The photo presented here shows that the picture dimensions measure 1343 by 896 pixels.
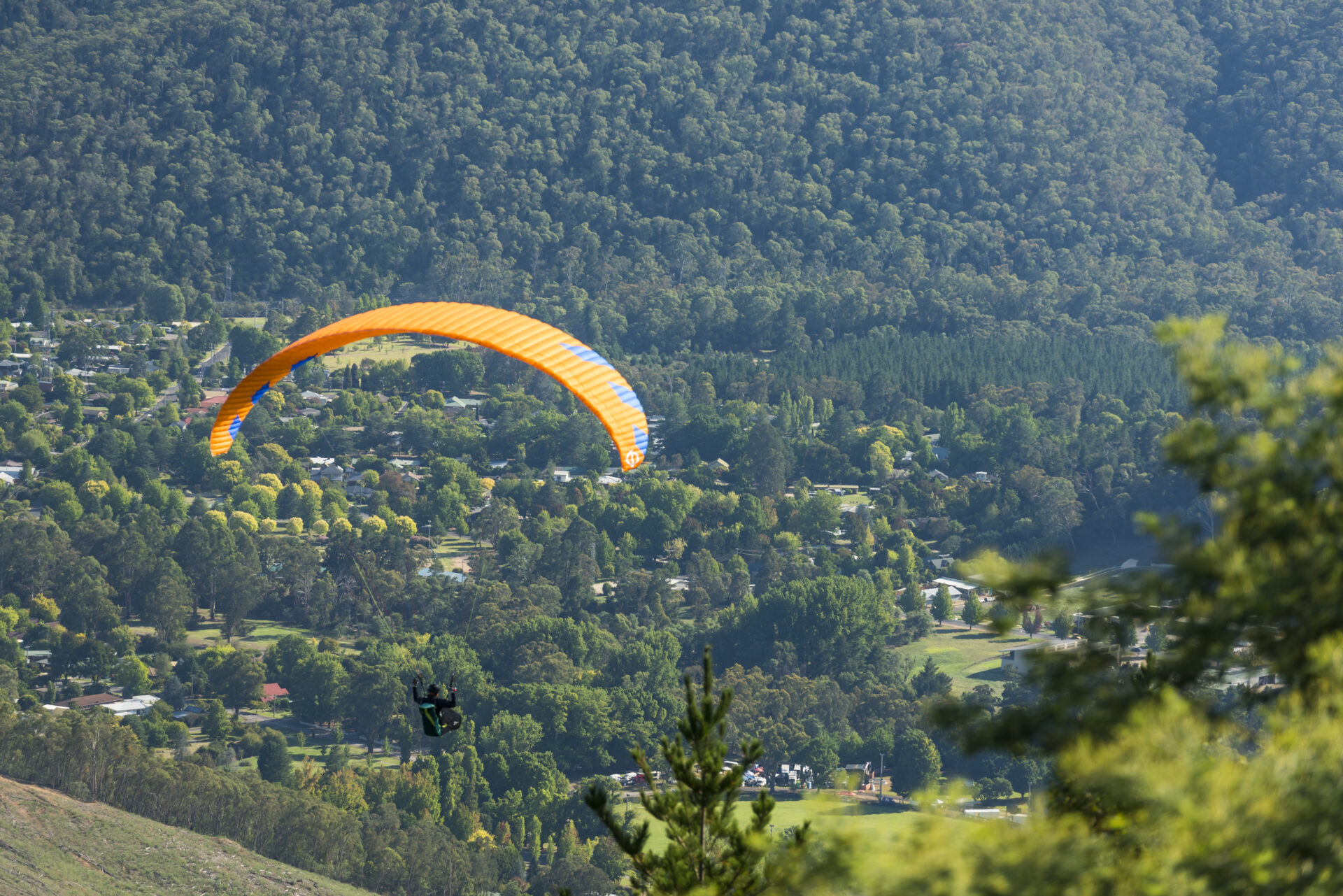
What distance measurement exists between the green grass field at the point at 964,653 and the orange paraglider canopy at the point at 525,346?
104148 millimetres

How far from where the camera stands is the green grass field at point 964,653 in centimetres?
14275

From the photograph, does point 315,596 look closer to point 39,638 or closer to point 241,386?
point 39,638

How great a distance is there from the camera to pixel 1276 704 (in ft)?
44.7

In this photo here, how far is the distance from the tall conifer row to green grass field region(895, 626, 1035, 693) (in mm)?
118658

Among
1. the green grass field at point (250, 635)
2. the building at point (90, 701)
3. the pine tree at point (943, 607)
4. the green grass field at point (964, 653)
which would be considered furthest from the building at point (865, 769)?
the building at point (90, 701)

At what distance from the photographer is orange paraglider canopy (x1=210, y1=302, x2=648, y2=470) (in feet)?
119

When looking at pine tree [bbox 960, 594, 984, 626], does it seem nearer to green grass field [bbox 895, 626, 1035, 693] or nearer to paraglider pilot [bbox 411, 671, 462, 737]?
green grass field [bbox 895, 626, 1035, 693]

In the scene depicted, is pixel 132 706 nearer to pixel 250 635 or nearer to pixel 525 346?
pixel 250 635

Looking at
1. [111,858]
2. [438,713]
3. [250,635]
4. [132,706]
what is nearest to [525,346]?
[438,713]

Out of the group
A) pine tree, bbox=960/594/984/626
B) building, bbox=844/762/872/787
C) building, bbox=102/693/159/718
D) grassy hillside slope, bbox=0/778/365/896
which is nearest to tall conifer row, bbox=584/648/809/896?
grassy hillside slope, bbox=0/778/365/896

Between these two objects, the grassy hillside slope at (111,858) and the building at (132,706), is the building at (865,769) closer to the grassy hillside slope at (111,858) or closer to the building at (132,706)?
the grassy hillside slope at (111,858)

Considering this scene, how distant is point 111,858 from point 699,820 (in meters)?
81.8

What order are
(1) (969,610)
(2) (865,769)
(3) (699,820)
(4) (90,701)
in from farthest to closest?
1. (1) (969,610)
2. (4) (90,701)
3. (2) (865,769)
4. (3) (699,820)

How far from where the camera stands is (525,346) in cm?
3672
